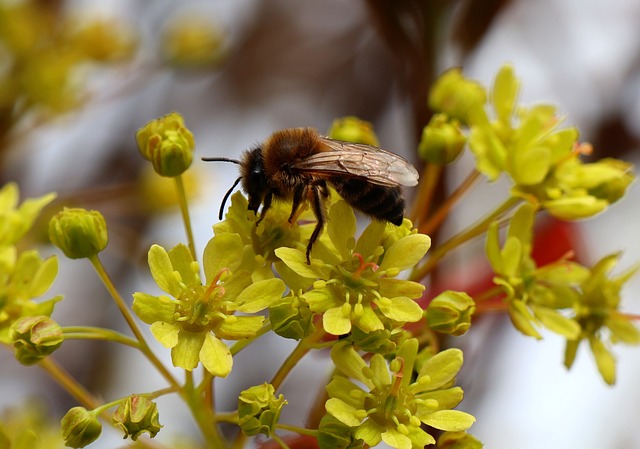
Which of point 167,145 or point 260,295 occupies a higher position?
point 167,145

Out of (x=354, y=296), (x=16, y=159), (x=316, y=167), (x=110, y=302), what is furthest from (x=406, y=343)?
(x=110, y=302)

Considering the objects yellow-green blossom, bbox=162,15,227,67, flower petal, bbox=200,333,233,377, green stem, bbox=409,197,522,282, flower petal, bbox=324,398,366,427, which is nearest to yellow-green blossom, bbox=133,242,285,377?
flower petal, bbox=200,333,233,377

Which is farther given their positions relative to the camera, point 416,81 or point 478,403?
point 478,403

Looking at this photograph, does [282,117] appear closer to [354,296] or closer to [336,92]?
[336,92]

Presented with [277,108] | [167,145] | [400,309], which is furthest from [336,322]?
[277,108]

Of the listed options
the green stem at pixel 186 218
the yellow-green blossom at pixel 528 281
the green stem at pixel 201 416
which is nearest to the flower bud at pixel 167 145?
the green stem at pixel 186 218

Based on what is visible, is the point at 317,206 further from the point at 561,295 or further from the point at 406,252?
the point at 561,295

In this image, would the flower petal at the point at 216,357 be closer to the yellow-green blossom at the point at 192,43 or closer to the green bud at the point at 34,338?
the green bud at the point at 34,338
